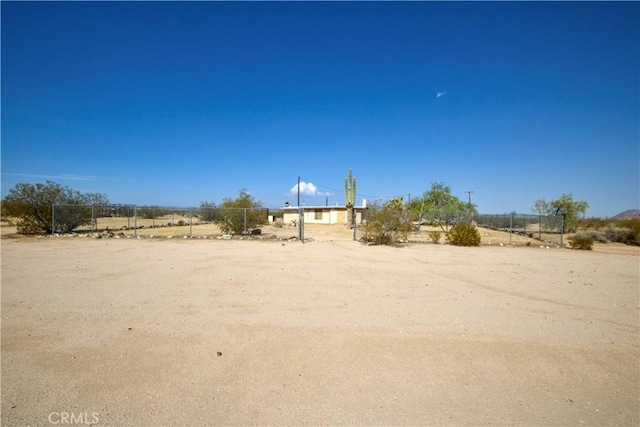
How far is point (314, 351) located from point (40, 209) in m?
24.5

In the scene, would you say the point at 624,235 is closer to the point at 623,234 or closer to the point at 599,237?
the point at 623,234

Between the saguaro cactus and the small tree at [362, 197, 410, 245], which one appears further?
the saguaro cactus

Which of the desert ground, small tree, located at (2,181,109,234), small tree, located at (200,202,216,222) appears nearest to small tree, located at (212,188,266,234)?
small tree, located at (200,202,216,222)

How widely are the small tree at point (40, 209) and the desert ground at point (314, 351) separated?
50.3 feet

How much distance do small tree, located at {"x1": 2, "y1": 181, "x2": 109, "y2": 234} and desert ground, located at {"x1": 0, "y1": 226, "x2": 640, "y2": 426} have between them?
50.3 feet

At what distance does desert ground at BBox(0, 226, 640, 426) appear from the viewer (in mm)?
3143

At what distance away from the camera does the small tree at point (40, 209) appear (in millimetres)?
20250

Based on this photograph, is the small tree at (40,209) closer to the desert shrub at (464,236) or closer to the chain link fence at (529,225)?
the desert shrub at (464,236)

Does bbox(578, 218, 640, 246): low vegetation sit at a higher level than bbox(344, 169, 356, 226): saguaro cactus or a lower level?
lower

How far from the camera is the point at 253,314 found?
5754mm

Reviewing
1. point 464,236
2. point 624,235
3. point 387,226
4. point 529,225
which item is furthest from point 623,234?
point 387,226

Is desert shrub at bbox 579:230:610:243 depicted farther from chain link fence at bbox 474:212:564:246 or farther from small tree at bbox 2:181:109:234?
small tree at bbox 2:181:109:234

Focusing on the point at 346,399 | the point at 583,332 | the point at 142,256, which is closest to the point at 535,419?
the point at 346,399

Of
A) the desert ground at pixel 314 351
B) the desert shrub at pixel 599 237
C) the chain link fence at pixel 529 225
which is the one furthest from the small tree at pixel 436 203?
the desert ground at pixel 314 351
